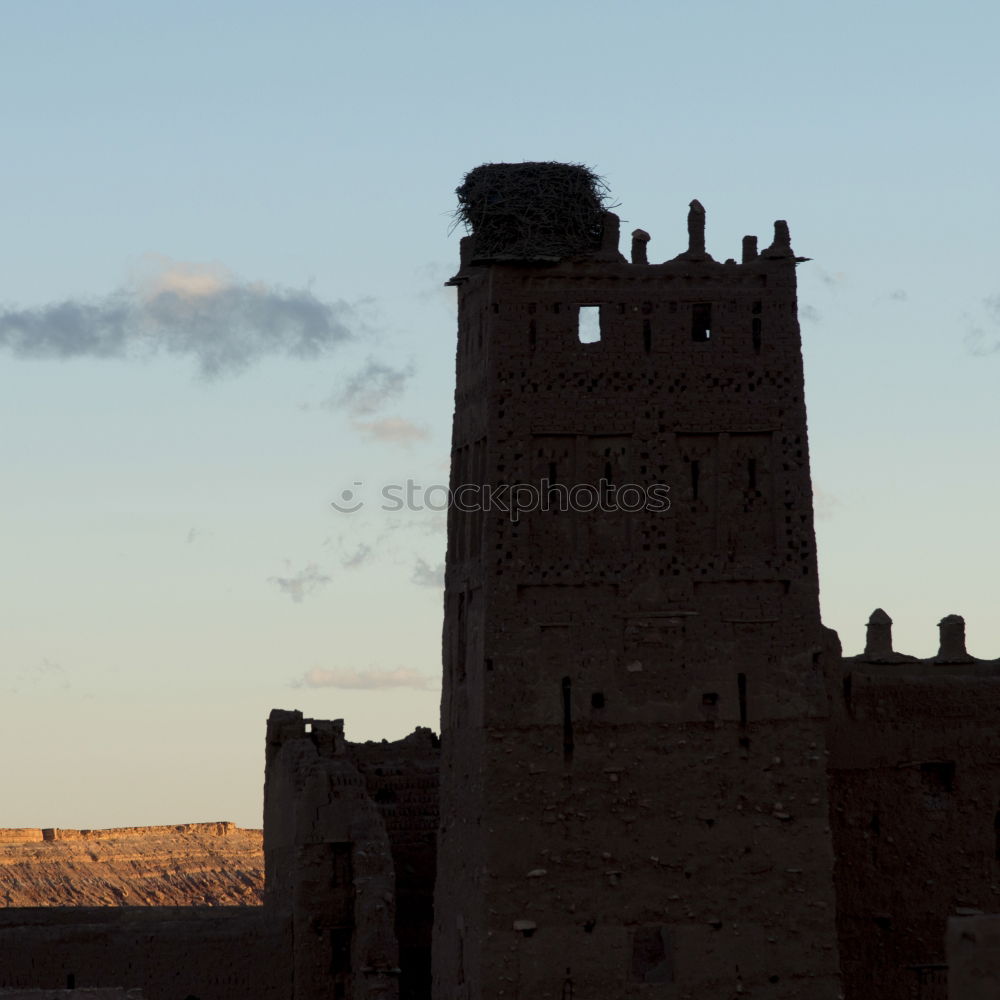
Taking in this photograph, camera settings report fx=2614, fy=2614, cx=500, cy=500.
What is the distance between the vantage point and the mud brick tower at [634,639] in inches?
1489

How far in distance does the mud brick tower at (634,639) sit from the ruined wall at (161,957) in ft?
8.71

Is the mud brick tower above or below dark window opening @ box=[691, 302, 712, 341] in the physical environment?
below

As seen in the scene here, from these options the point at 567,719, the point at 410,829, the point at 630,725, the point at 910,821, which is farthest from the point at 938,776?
the point at 410,829

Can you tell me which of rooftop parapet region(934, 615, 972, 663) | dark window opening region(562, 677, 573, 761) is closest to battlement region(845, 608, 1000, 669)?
rooftop parapet region(934, 615, 972, 663)

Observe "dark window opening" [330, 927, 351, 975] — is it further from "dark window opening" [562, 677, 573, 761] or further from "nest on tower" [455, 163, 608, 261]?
"nest on tower" [455, 163, 608, 261]

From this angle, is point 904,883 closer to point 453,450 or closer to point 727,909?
point 727,909

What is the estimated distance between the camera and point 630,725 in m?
38.2

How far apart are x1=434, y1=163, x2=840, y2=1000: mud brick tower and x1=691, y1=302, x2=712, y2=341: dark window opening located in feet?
0.35

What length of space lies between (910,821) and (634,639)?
557 centimetres

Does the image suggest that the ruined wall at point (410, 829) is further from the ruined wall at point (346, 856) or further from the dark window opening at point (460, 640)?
the dark window opening at point (460, 640)

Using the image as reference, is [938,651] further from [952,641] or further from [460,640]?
[460,640]

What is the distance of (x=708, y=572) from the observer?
38.7 metres

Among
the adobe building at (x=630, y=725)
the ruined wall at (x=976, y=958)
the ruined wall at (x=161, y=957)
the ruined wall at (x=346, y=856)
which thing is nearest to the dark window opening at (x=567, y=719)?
the adobe building at (x=630, y=725)

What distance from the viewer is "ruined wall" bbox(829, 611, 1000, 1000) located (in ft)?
131
